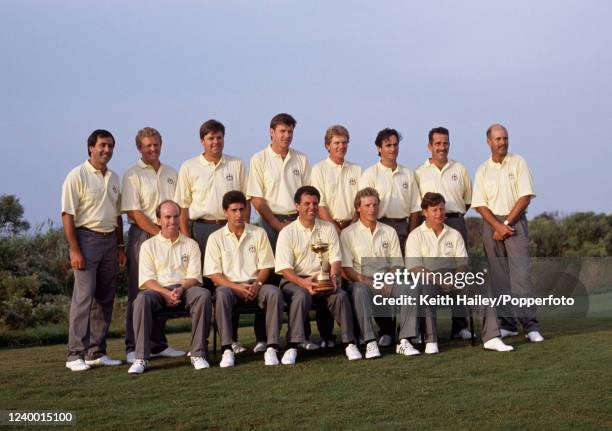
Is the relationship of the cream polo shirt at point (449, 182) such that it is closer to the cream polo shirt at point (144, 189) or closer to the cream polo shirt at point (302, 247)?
the cream polo shirt at point (302, 247)

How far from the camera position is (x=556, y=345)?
305 inches

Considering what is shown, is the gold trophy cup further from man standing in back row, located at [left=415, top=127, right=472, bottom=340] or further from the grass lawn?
man standing in back row, located at [left=415, top=127, right=472, bottom=340]

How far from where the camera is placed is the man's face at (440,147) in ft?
28.1

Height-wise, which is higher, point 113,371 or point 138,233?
point 138,233

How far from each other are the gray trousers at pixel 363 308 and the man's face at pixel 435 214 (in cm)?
98

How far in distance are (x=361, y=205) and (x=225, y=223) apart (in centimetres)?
138

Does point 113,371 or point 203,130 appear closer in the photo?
point 113,371

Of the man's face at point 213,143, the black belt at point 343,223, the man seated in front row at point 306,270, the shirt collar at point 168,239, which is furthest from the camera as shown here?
the black belt at point 343,223

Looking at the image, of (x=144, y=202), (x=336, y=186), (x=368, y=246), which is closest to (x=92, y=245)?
(x=144, y=202)

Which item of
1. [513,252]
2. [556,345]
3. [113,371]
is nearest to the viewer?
[113,371]

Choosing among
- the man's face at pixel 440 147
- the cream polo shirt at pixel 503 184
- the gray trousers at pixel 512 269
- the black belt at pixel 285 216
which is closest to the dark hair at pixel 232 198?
the black belt at pixel 285 216

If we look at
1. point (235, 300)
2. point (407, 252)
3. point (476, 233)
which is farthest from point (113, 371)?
point (476, 233)

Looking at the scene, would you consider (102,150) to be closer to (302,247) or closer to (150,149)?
(150,149)

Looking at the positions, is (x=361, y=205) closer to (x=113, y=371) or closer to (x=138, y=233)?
(x=138, y=233)
